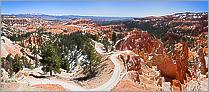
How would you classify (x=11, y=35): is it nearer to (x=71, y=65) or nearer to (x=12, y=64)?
(x=12, y=64)

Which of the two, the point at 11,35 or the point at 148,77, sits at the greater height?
the point at 11,35

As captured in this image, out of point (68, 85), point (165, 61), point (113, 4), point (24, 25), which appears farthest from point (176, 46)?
point (24, 25)

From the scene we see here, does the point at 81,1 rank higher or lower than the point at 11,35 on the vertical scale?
higher

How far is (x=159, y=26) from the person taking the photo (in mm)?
6230

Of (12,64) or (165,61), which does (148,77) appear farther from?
(12,64)

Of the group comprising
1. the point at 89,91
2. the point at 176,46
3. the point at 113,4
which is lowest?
the point at 89,91

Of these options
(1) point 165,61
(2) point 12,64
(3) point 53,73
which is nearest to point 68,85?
(3) point 53,73

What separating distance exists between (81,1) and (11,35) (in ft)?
2.72

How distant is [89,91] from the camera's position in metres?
6.17

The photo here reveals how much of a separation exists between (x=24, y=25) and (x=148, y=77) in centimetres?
144

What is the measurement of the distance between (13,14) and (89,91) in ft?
3.76

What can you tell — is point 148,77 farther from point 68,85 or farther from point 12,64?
point 12,64

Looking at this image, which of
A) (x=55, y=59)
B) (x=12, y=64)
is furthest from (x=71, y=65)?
(x=12, y=64)

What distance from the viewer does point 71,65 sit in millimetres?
6211
